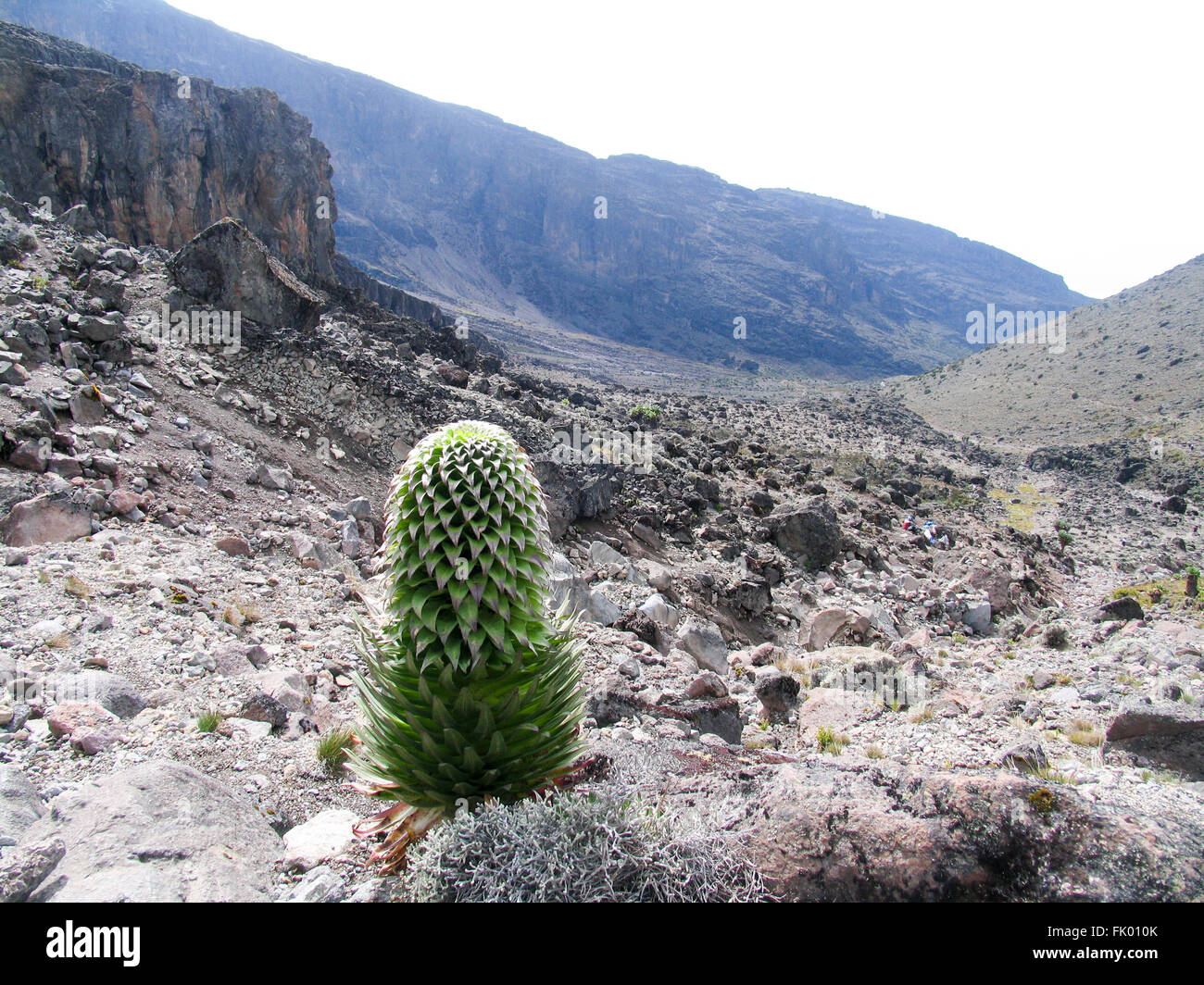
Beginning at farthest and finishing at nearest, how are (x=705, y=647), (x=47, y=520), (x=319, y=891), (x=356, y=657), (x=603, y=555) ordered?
(x=603, y=555), (x=705, y=647), (x=47, y=520), (x=356, y=657), (x=319, y=891)

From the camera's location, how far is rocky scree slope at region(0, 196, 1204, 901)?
2225mm

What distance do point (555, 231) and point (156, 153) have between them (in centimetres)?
13381

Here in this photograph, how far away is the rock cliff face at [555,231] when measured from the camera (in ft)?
431

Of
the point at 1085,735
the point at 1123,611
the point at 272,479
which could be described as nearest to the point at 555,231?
the point at 272,479

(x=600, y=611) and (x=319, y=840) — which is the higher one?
(x=600, y=611)

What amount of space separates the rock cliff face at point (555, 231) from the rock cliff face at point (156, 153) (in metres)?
78.9

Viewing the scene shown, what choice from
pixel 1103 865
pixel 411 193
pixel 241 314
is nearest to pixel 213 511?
pixel 241 314

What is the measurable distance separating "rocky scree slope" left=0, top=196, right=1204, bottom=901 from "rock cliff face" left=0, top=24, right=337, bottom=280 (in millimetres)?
15244

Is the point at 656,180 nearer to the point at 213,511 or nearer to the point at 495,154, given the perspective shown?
the point at 495,154

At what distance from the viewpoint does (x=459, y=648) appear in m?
2.35

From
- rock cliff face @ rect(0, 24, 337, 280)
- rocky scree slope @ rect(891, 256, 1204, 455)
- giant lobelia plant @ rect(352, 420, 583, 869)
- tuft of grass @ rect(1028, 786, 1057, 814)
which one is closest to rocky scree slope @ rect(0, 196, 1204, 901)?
tuft of grass @ rect(1028, 786, 1057, 814)

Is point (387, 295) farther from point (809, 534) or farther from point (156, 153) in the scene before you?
point (809, 534)

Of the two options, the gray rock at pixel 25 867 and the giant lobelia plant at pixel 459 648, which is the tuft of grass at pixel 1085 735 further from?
the gray rock at pixel 25 867

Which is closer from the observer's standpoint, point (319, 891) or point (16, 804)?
point (319, 891)
